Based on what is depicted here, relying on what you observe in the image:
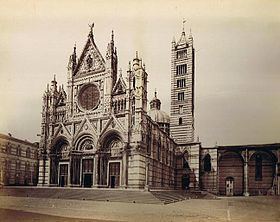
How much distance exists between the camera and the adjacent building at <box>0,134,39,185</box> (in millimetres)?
4039

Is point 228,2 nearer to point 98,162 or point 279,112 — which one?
point 279,112

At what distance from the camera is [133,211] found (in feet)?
11.4

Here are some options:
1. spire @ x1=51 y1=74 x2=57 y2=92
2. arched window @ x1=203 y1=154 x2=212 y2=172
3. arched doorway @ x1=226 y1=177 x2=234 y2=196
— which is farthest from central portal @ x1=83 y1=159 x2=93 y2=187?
arched doorway @ x1=226 y1=177 x2=234 y2=196

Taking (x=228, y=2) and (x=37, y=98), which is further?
(x=37, y=98)

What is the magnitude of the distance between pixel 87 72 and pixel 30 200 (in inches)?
71.3

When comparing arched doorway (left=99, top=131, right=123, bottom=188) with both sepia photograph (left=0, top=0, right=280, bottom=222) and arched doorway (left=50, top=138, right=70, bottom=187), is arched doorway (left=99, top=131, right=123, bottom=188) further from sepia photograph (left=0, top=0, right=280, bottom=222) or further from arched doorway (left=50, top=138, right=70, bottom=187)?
arched doorway (left=50, top=138, right=70, bottom=187)

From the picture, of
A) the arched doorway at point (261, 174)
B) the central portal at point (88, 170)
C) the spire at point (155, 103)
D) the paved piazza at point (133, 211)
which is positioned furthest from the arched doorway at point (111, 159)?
the arched doorway at point (261, 174)

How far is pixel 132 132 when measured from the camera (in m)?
4.64

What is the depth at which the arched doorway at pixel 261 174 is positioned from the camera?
4.74m

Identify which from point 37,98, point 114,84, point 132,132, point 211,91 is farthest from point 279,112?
point 37,98

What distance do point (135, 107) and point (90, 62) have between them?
2.78ft

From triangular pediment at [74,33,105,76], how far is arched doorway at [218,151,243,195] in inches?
75.9

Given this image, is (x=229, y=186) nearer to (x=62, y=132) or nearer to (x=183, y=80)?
(x=183, y=80)

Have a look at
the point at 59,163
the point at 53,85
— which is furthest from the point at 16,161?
the point at 53,85
